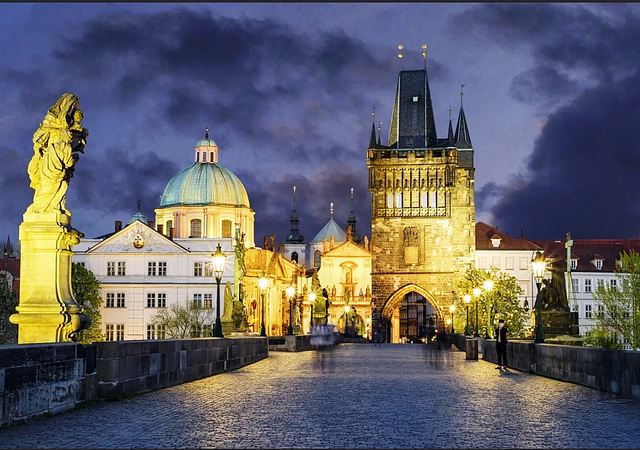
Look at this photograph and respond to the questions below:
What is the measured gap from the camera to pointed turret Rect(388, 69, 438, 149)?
11581cm

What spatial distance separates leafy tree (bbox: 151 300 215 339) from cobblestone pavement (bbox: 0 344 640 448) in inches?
2759

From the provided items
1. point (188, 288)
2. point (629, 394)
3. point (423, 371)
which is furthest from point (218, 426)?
point (188, 288)

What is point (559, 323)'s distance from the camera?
33281mm

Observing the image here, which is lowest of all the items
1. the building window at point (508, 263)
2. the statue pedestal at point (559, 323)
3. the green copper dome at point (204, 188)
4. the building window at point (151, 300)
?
the statue pedestal at point (559, 323)

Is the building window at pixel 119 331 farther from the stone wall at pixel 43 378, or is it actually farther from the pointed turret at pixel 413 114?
the stone wall at pixel 43 378

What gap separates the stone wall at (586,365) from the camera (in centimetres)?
1638

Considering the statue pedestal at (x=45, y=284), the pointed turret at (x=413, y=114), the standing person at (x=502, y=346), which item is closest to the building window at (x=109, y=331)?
the pointed turret at (x=413, y=114)

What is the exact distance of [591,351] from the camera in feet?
63.0

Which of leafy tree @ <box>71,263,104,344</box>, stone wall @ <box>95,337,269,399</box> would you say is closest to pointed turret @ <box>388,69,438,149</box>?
leafy tree @ <box>71,263,104,344</box>

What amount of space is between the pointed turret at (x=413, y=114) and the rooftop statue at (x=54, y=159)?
330ft

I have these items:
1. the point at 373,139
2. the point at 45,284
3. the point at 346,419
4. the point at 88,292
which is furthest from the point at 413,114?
the point at 346,419

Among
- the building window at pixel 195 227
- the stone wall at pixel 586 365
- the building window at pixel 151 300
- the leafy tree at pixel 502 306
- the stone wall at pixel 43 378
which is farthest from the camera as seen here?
the building window at pixel 195 227

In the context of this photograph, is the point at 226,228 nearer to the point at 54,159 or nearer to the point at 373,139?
the point at 373,139

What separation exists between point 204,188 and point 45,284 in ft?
327
